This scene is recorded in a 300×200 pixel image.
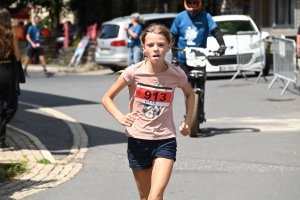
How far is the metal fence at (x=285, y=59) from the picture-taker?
634 inches

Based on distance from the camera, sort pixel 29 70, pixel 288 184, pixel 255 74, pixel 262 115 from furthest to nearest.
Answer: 1. pixel 29 70
2. pixel 255 74
3. pixel 262 115
4. pixel 288 184

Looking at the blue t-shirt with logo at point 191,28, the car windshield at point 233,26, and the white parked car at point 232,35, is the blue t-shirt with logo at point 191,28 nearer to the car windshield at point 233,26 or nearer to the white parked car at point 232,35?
the white parked car at point 232,35

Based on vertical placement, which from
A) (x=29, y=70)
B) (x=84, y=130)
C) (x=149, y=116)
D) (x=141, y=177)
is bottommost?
(x=29, y=70)

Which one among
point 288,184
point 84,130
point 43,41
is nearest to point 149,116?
point 288,184

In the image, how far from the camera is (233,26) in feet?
70.9

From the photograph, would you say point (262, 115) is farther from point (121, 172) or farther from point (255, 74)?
point (255, 74)

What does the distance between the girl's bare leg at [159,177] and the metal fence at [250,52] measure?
555 inches

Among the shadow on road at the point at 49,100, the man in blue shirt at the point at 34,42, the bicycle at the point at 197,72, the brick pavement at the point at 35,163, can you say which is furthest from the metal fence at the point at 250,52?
the bicycle at the point at 197,72

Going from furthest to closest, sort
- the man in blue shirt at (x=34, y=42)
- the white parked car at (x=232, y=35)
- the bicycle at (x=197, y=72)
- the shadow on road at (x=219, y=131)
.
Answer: the man in blue shirt at (x=34, y=42) < the white parked car at (x=232, y=35) < the shadow on road at (x=219, y=131) < the bicycle at (x=197, y=72)

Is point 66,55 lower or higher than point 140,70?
lower

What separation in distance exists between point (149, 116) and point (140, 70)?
1.12ft

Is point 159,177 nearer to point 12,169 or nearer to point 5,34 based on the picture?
point 12,169

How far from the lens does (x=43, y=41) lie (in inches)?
1236


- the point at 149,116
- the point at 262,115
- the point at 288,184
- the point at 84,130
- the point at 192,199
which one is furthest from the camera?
the point at 262,115
